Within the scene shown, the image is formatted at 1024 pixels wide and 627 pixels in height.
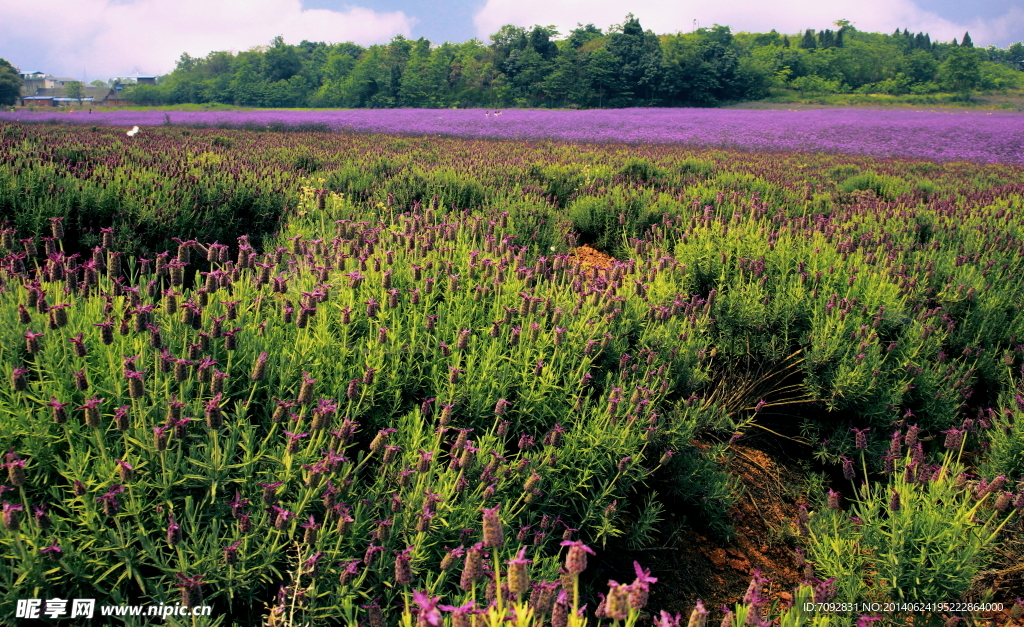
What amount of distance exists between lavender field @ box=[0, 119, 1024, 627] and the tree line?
50189 millimetres

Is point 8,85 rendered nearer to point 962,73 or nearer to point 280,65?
point 280,65

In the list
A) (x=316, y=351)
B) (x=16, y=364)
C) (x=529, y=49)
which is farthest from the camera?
(x=529, y=49)

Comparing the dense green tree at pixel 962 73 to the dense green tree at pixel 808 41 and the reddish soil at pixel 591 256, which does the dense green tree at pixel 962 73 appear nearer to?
the dense green tree at pixel 808 41

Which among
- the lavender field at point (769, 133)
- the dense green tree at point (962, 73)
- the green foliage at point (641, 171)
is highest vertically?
the dense green tree at point (962, 73)

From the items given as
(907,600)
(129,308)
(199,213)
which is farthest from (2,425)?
(199,213)

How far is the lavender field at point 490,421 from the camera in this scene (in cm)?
173

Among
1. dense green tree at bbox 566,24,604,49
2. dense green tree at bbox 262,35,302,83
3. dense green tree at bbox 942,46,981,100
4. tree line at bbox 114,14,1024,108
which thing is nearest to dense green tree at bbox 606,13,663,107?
tree line at bbox 114,14,1024,108

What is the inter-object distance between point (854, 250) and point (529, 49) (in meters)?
57.0

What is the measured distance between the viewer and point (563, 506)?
2.24 metres

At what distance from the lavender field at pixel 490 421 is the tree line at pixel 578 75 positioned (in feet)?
165

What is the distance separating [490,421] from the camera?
2.64 metres

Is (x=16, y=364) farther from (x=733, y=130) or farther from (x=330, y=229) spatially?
(x=733, y=130)

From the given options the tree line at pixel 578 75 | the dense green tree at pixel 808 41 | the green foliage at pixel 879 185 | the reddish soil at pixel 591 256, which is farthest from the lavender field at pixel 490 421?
the dense green tree at pixel 808 41

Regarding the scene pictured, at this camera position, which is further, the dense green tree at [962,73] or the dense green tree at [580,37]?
the dense green tree at [580,37]
